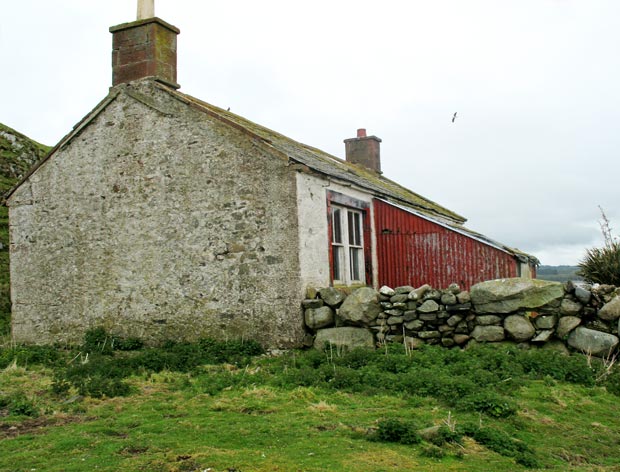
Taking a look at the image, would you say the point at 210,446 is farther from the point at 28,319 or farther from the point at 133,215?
the point at 28,319

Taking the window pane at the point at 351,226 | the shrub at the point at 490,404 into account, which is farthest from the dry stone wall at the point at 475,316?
the shrub at the point at 490,404

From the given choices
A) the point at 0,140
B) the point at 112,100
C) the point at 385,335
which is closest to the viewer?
the point at 385,335

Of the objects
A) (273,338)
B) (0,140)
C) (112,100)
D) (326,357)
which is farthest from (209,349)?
(0,140)

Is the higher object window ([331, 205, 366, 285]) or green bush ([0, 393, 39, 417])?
window ([331, 205, 366, 285])

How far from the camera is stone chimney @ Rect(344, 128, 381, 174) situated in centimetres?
2338

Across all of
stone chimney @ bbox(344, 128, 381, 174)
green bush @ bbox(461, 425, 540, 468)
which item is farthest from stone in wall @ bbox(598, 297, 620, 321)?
stone chimney @ bbox(344, 128, 381, 174)

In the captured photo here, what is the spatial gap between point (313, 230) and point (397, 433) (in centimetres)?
599

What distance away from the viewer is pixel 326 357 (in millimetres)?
9852

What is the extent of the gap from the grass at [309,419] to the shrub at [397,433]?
0.01 m

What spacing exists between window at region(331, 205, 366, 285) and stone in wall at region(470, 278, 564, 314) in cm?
326

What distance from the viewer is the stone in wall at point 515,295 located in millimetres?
9938

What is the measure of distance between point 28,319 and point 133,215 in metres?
3.67

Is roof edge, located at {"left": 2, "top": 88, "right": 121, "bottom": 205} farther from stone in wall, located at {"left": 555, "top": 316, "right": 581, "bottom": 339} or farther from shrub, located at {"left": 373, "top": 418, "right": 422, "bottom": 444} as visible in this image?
stone in wall, located at {"left": 555, "top": 316, "right": 581, "bottom": 339}

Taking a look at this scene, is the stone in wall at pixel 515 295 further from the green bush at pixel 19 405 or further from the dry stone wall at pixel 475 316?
the green bush at pixel 19 405
